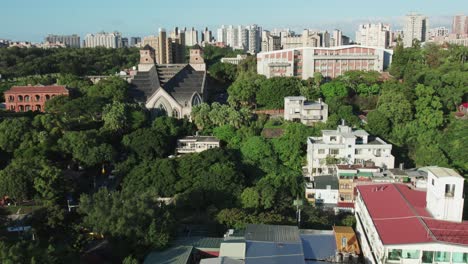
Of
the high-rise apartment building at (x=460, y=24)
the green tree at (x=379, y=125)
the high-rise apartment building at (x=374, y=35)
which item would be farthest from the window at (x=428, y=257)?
the high-rise apartment building at (x=460, y=24)

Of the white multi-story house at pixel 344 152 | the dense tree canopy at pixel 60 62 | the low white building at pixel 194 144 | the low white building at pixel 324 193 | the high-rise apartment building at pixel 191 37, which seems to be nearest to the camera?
the low white building at pixel 324 193

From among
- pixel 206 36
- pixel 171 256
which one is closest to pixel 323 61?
pixel 171 256

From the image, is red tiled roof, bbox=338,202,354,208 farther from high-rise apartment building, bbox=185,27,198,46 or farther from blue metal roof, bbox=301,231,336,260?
high-rise apartment building, bbox=185,27,198,46

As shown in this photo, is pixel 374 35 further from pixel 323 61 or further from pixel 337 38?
pixel 323 61

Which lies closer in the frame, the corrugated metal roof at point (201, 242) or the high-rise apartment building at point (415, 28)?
the corrugated metal roof at point (201, 242)

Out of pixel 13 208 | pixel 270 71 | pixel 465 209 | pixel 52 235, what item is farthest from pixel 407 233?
pixel 270 71

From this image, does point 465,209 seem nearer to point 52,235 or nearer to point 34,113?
point 52,235

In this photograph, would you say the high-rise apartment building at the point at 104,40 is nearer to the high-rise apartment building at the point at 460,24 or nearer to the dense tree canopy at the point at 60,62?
the dense tree canopy at the point at 60,62
